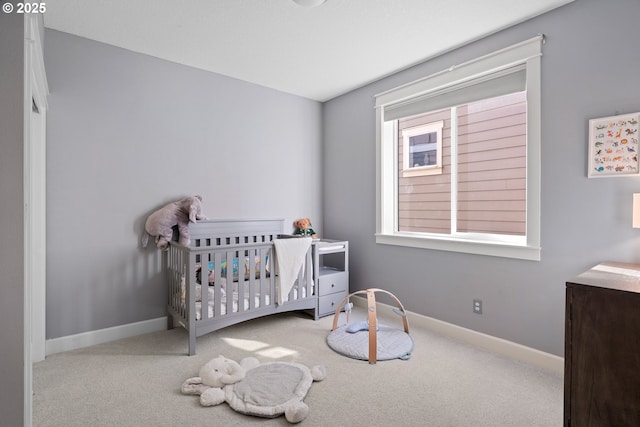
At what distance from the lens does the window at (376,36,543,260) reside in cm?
233

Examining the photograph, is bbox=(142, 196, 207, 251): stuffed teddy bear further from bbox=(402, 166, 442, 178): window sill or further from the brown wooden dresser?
the brown wooden dresser

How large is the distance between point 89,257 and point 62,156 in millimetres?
777

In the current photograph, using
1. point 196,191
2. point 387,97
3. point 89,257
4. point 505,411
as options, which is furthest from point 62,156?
point 505,411

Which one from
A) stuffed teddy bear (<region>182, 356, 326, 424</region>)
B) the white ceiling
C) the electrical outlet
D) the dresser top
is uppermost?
the white ceiling

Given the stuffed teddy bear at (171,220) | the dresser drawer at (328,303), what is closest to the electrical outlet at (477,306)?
the dresser drawer at (328,303)

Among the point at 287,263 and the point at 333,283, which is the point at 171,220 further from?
the point at 333,283

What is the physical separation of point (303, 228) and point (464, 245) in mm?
1716

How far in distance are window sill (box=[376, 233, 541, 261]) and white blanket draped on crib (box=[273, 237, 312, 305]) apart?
0.89m

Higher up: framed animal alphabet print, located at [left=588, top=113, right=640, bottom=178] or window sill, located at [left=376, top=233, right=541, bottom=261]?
framed animal alphabet print, located at [left=588, top=113, right=640, bottom=178]

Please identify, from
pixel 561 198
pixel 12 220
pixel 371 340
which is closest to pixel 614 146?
pixel 561 198

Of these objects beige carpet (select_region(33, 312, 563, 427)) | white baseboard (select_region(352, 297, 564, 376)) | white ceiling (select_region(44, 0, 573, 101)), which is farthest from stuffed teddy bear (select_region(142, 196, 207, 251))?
white baseboard (select_region(352, 297, 564, 376))

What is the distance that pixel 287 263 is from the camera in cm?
289

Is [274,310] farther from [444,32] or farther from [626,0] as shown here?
[626,0]

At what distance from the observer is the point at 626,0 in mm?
1892
